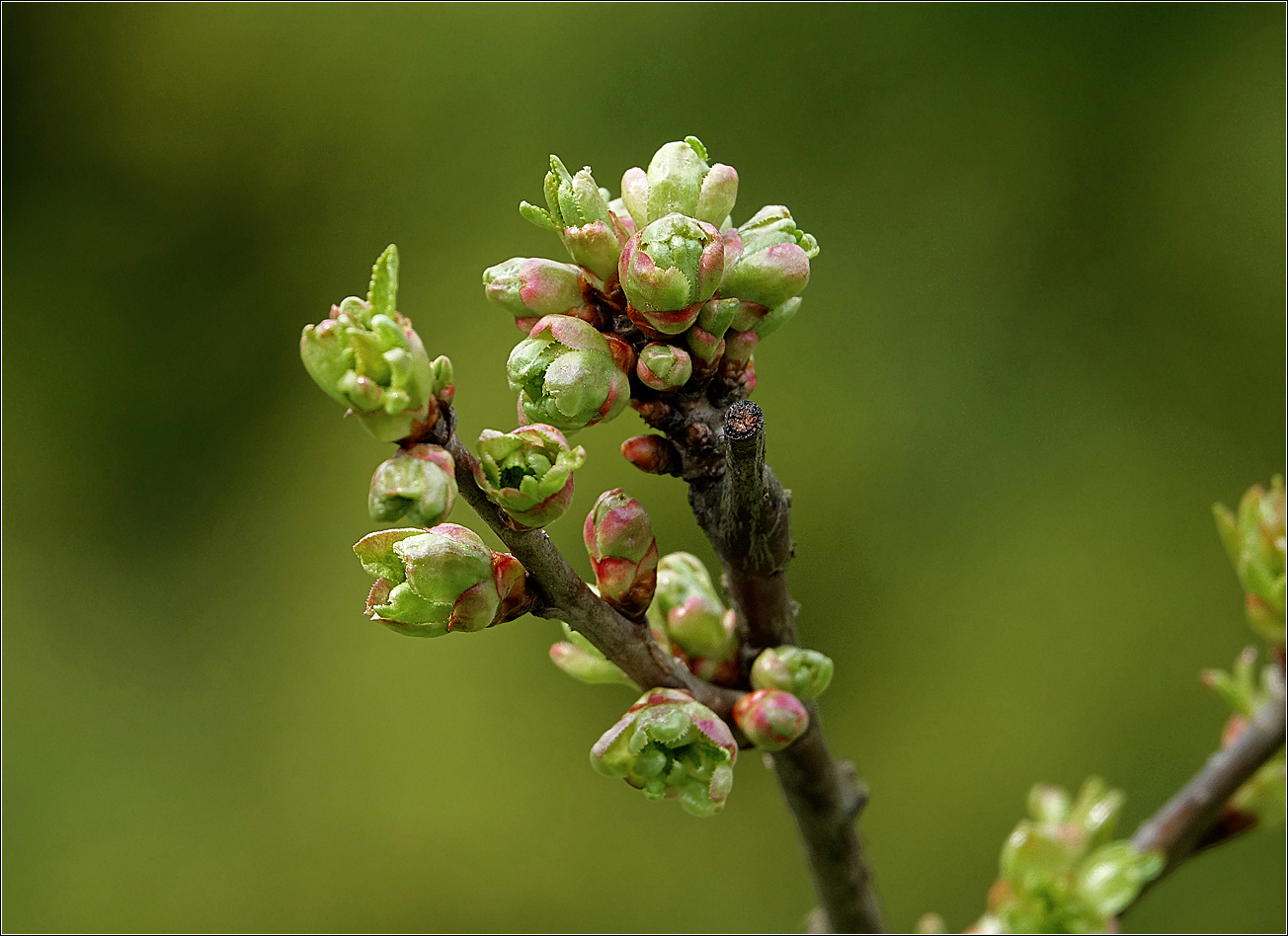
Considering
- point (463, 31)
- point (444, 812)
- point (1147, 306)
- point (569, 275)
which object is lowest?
point (444, 812)

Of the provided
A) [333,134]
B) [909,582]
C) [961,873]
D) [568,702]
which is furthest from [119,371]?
[961,873]

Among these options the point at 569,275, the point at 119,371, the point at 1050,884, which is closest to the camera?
the point at 569,275

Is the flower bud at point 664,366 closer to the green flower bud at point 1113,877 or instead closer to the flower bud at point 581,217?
the flower bud at point 581,217

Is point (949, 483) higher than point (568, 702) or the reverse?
higher

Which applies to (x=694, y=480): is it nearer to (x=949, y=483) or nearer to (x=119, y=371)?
(x=949, y=483)

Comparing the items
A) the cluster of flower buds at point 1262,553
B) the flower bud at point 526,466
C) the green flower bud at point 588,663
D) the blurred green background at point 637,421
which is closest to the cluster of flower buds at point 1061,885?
the cluster of flower buds at point 1262,553

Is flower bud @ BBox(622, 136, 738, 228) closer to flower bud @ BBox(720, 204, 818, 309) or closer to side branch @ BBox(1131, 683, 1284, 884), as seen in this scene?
flower bud @ BBox(720, 204, 818, 309)

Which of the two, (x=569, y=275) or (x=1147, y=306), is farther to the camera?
(x=1147, y=306)
